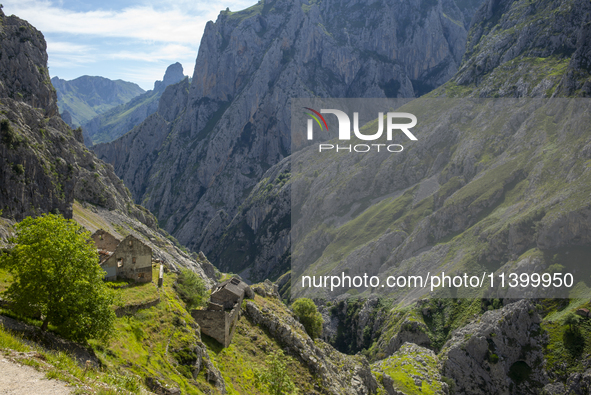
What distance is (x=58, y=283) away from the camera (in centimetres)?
2777

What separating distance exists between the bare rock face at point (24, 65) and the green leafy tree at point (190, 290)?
104 meters

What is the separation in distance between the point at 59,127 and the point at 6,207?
64656 millimetres

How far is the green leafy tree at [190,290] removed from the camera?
161 feet

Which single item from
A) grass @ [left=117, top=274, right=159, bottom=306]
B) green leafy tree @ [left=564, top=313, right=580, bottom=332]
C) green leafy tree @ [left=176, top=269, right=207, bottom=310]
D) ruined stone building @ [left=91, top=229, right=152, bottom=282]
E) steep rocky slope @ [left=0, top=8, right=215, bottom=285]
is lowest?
green leafy tree @ [left=564, top=313, right=580, bottom=332]

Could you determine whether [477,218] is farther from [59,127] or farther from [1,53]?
[1,53]

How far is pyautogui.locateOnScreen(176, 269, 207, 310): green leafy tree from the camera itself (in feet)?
161

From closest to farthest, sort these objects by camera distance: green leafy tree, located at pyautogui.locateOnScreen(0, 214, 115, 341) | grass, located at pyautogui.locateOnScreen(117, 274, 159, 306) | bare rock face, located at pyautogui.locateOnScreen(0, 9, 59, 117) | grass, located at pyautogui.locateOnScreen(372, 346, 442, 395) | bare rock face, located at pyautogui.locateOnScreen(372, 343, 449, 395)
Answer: green leafy tree, located at pyautogui.locateOnScreen(0, 214, 115, 341)
grass, located at pyautogui.locateOnScreen(117, 274, 159, 306)
bare rock face, located at pyautogui.locateOnScreen(372, 343, 449, 395)
grass, located at pyautogui.locateOnScreen(372, 346, 442, 395)
bare rock face, located at pyautogui.locateOnScreen(0, 9, 59, 117)

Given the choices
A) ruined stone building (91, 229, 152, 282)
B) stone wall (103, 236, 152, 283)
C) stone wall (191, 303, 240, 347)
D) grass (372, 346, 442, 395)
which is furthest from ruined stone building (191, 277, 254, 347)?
grass (372, 346, 442, 395)

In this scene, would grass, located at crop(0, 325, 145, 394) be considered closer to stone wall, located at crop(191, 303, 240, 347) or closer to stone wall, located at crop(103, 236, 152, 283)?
stone wall, located at crop(103, 236, 152, 283)

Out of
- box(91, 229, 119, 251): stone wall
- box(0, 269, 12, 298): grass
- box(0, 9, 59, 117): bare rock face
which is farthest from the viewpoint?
box(0, 9, 59, 117): bare rock face

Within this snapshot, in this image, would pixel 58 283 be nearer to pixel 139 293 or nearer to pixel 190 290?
pixel 139 293

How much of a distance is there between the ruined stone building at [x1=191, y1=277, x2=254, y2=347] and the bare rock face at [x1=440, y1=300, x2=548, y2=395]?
81.4 metres

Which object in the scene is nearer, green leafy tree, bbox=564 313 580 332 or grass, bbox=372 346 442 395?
grass, bbox=372 346 442 395

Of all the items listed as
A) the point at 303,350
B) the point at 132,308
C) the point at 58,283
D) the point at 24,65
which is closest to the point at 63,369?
the point at 58,283
